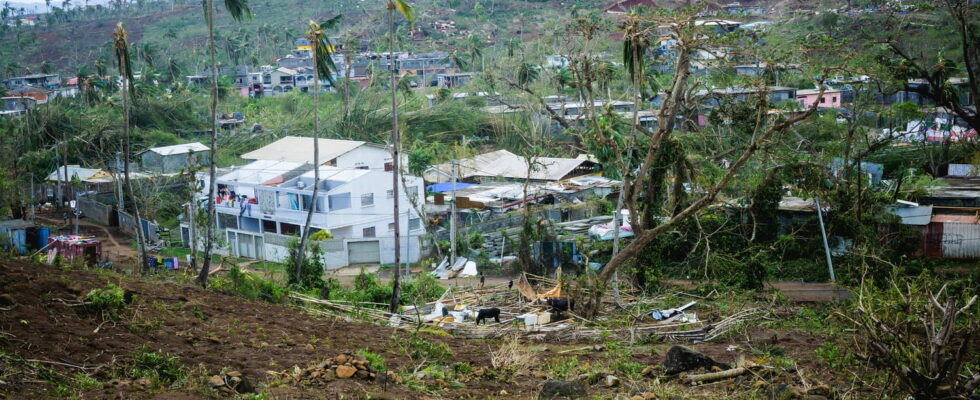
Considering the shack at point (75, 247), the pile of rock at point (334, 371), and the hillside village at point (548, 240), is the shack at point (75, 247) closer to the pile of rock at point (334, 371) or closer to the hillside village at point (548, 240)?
the hillside village at point (548, 240)

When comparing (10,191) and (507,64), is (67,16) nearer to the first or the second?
(507,64)

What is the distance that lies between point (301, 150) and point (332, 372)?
96.8 ft

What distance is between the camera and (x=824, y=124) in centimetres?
3186

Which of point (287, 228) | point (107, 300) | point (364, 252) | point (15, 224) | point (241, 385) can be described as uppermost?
Answer: point (107, 300)

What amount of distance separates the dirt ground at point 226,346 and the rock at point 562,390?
188 mm

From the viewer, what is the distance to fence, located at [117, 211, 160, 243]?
3031 centimetres

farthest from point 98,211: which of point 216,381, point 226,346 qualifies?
point 216,381

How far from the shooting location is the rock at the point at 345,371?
780 cm

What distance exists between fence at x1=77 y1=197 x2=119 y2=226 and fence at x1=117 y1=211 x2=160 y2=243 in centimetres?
69

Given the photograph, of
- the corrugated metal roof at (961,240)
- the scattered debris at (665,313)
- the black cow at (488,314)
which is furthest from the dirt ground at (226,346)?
the corrugated metal roof at (961,240)

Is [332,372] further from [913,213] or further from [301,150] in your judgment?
[301,150]

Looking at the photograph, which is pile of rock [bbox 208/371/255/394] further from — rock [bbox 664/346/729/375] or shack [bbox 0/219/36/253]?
shack [bbox 0/219/36/253]

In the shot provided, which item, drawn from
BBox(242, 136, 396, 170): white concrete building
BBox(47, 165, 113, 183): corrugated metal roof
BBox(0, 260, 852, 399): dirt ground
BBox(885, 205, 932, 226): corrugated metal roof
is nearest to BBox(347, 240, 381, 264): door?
BBox(242, 136, 396, 170): white concrete building

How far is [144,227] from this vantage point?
31125mm
